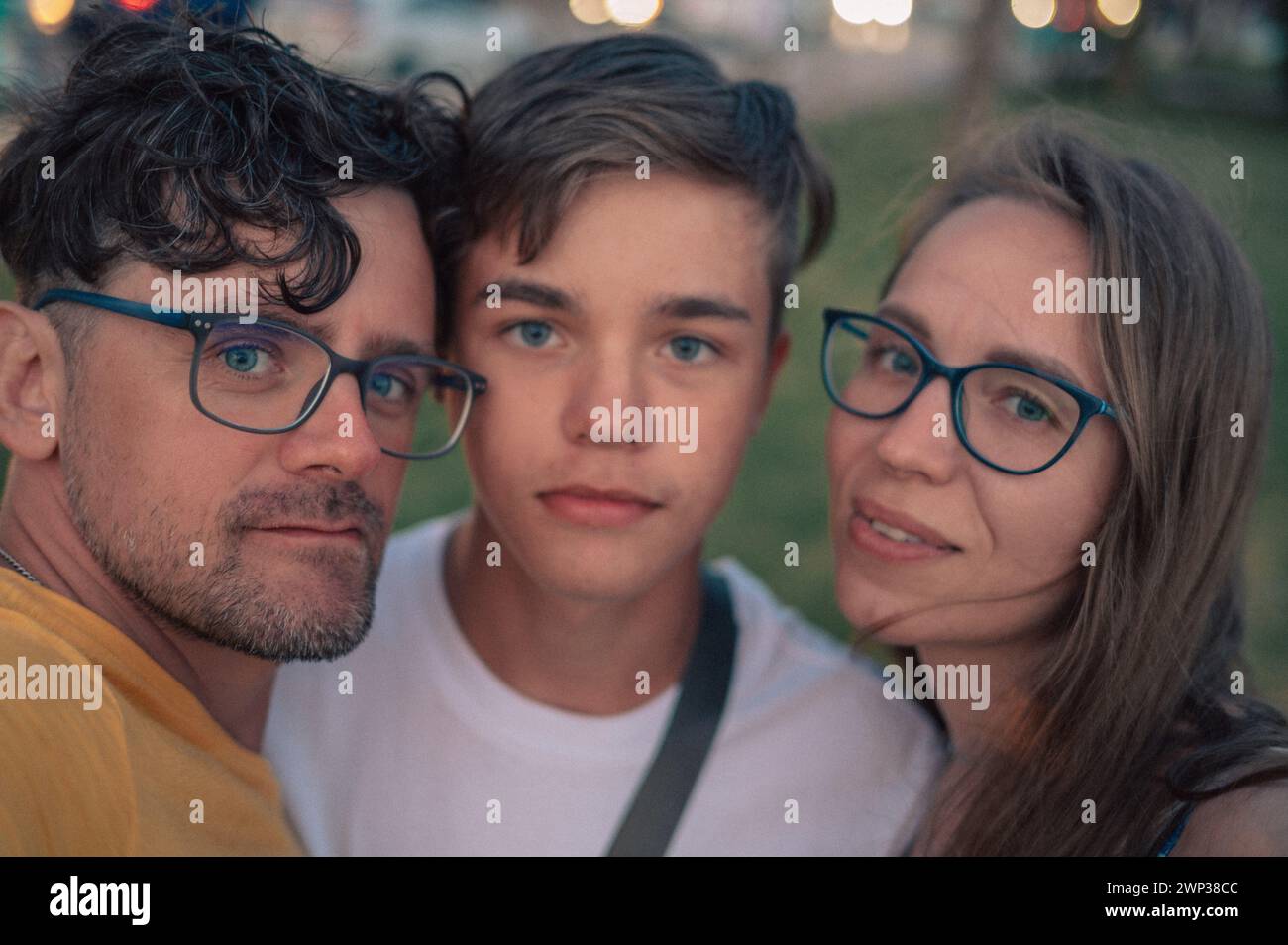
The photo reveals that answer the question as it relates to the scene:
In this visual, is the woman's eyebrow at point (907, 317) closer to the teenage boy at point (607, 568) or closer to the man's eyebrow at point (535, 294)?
the teenage boy at point (607, 568)

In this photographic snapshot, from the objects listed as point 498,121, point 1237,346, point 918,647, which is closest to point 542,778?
point 918,647

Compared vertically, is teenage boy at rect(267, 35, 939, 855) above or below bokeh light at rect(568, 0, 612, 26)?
below

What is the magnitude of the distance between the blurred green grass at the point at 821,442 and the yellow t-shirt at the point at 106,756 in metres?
2.24

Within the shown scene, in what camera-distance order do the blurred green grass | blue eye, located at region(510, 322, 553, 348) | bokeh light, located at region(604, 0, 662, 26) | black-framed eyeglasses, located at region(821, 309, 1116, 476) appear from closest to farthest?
1. black-framed eyeglasses, located at region(821, 309, 1116, 476)
2. blue eye, located at region(510, 322, 553, 348)
3. the blurred green grass
4. bokeh light, located at region(604, 0, 662, 26)

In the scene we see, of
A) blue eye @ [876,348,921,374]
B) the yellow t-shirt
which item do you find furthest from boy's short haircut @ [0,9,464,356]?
blue eye @ [876,348,921,374]

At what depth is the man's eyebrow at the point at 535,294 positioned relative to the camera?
2.65m

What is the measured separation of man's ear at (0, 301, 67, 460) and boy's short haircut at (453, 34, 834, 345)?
0.94 m

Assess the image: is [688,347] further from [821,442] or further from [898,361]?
[821,442]

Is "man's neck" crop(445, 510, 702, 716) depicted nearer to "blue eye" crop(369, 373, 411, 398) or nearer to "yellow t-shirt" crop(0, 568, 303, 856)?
"blue eye" crop(369, 373, 411, 398)

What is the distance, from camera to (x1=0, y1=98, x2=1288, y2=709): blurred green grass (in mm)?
2963

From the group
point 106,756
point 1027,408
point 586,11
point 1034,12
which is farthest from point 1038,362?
point 1034,12

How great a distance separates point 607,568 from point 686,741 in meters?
0.58

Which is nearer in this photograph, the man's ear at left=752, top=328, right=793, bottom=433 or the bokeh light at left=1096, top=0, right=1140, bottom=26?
the man's ear at left=752, top=328, right=793, bottom=433
